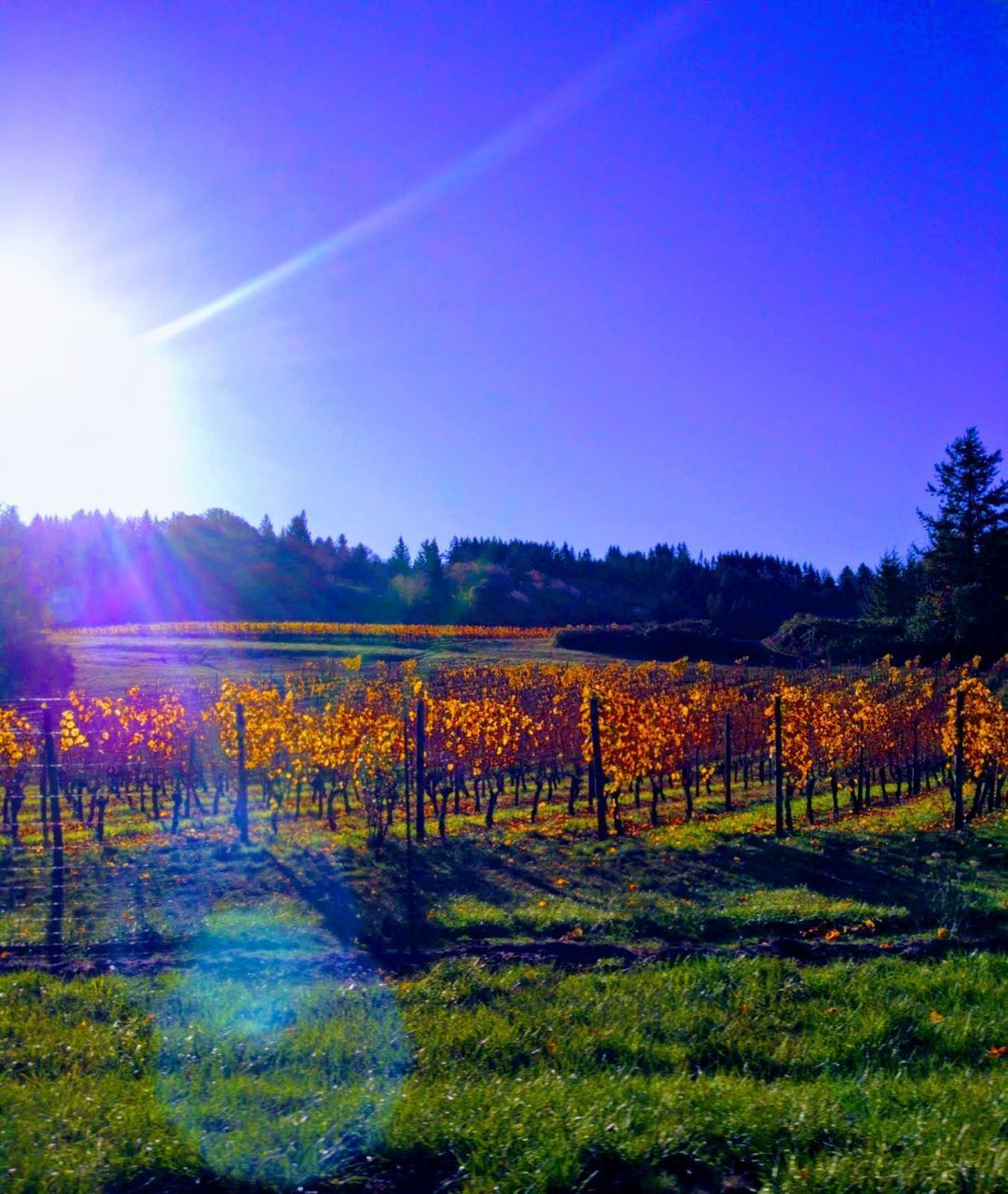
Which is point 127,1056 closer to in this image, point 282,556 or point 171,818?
point 171,818

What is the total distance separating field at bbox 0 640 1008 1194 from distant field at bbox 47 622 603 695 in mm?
26785

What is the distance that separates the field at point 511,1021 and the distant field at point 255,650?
87.9ft

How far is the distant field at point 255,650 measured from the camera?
41188 mm

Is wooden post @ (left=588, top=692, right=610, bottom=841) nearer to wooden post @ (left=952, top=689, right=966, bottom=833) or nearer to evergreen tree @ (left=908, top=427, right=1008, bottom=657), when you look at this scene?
wooden post @ (left=952, top=689, right=966, bottom=833)

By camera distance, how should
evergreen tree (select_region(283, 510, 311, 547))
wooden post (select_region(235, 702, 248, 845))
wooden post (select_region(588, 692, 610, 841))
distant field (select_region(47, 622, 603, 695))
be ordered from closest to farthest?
wooden post (select_region(235, 702, 248, 845)), wooden post (select_region(588, 692, 610, 841)), distant field (select_region(47, 622, 603, 695)), evergreen tree (select_region(283, 510, 311, 547))

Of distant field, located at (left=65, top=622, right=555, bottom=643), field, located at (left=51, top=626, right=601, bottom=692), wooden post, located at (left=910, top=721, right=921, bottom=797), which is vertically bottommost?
wooden post, located at (left=910, top=721, right=921, bottom=797)

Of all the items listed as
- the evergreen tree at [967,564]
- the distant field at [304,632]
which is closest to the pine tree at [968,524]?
the evergreen tree at [967,564]

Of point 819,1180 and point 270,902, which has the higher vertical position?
point 819,1180

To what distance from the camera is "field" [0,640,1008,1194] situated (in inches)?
161

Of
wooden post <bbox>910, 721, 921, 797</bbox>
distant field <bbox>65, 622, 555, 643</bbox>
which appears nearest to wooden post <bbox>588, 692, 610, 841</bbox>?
wooden post <bbox>910, 721, 921, 797</bbox>

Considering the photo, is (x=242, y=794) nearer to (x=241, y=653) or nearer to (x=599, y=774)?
(x=599, y=774)

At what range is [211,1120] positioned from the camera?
14.6 ft

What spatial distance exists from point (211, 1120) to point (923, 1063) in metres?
4.05

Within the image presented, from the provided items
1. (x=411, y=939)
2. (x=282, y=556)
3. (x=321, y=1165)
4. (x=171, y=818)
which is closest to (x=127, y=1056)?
(x=321, y=1165)
